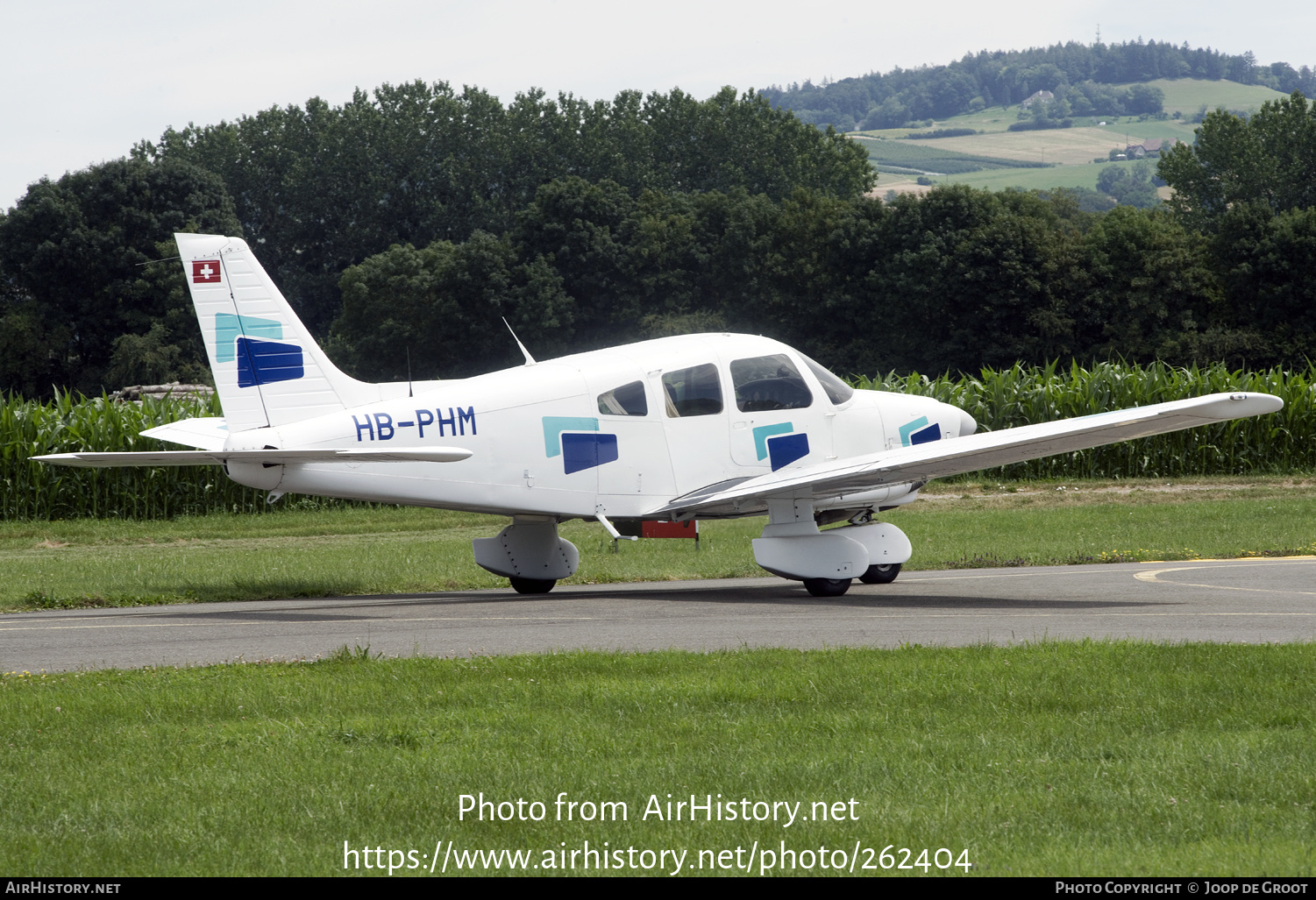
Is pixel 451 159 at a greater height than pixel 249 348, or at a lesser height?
greater

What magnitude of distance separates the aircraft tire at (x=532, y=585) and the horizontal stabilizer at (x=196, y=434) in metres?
3.80

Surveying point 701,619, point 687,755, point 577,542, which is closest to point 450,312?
point 577,542

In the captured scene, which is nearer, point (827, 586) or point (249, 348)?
point (249, 348)

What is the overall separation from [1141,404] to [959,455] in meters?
19.9

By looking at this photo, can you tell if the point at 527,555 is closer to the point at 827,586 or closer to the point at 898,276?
the point at 827,586

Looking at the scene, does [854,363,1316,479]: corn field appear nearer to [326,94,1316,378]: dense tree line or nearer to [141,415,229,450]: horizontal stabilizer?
[141,415,229,450]: horizontal stabilizer

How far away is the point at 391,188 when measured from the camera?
120 m

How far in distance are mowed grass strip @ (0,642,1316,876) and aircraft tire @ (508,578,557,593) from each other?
5986mm

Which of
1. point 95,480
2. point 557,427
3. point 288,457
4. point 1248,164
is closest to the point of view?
point 288,457

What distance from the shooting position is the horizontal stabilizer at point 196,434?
16.2m

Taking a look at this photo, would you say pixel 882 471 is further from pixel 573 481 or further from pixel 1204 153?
pixel 1204 153

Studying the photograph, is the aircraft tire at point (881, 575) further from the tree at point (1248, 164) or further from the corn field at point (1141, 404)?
the tree at point (1248, 164)

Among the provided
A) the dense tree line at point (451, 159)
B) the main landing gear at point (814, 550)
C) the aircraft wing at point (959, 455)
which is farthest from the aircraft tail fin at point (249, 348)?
the dense tree line at point (451, 159)

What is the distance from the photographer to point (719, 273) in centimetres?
9156
